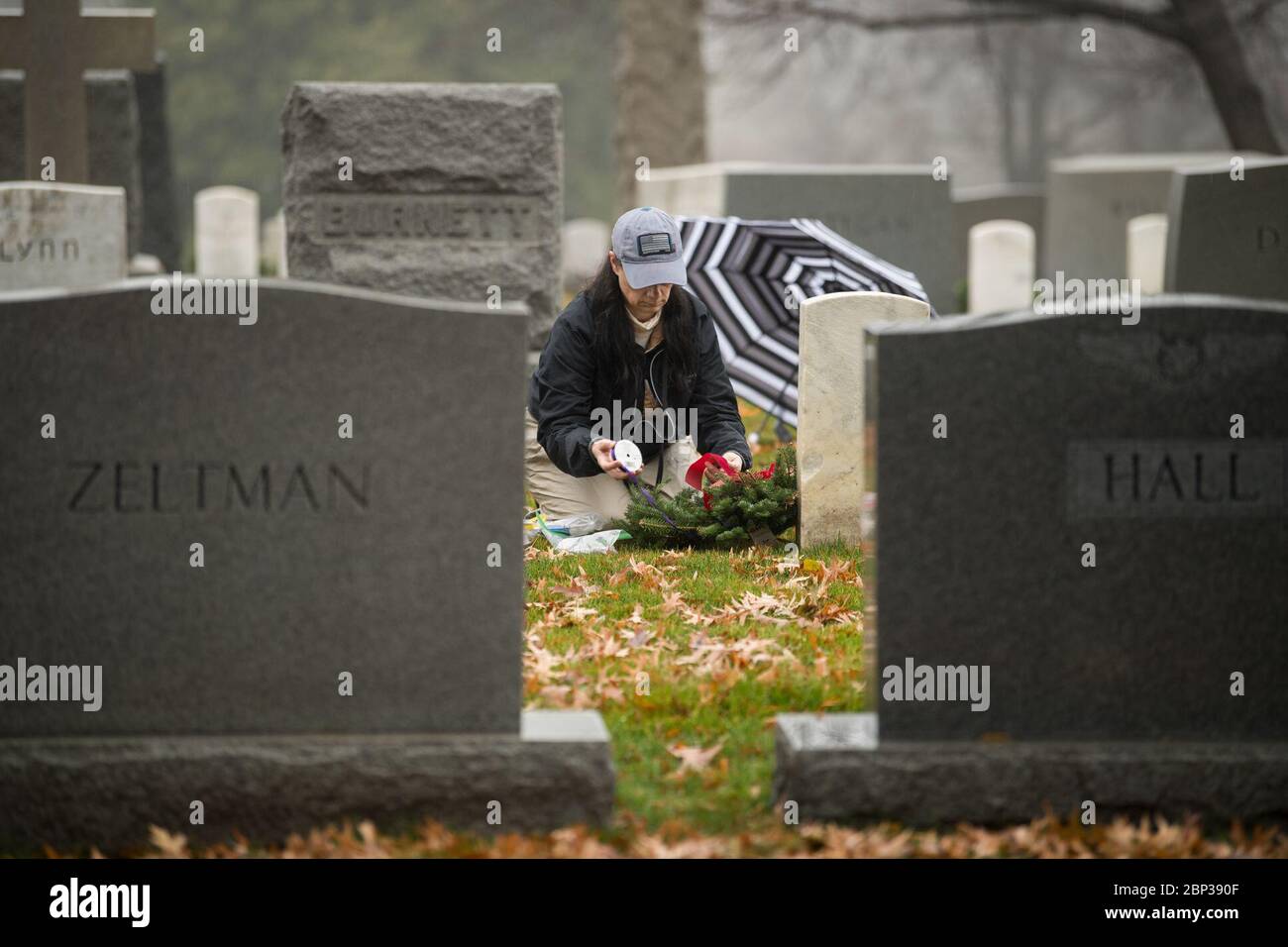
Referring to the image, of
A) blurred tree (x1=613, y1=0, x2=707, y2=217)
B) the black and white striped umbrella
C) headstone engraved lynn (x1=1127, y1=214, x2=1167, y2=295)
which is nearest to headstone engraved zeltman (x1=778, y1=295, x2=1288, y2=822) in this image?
the black and white striped umbrella

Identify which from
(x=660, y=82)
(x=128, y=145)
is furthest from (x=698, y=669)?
(x=660, y=82)

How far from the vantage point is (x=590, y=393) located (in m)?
6.28

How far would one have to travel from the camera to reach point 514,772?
362 cm

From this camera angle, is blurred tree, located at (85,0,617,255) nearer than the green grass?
No

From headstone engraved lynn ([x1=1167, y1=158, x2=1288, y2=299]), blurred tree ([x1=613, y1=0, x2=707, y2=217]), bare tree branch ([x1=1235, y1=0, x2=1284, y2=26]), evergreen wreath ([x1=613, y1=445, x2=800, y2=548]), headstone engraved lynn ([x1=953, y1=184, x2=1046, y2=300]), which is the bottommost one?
evergreen wreath ([x1=613, y1=445, x2=800, y2=548])

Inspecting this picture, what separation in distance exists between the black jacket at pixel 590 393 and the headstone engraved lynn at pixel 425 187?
9.66ft

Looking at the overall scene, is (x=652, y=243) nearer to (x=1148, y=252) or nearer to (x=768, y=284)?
(x=768, y=284)

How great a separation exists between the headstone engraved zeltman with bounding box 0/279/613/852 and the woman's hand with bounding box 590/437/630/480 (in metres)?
2.35

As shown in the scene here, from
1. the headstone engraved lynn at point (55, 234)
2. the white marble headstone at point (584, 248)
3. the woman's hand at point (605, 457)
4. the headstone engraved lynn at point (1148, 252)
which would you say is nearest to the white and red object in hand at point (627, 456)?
the woman's hand at point (605, 457)

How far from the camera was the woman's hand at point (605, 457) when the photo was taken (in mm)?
6004

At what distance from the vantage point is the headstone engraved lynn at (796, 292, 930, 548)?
20.2 feet

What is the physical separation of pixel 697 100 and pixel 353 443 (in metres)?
15.8

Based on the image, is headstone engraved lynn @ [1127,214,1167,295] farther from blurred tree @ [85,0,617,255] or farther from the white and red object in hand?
blurred tree @ [85,0,617,255]

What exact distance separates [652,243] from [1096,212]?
1271 cm
